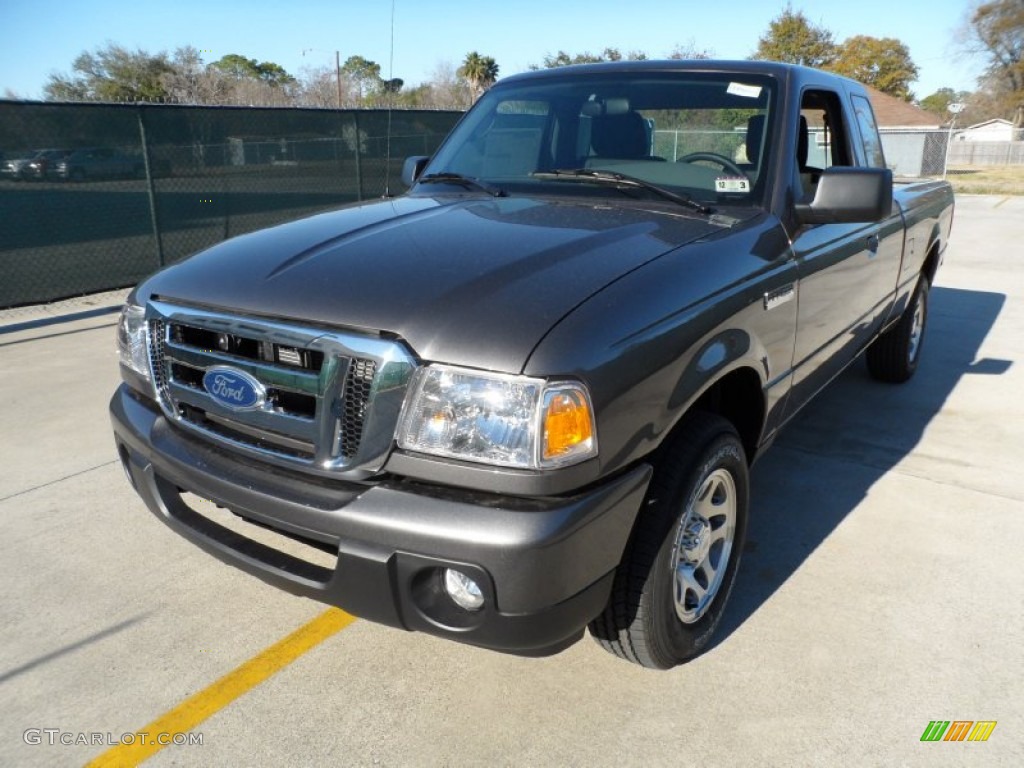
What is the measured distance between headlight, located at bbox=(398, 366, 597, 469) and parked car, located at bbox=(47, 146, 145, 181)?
782 cm

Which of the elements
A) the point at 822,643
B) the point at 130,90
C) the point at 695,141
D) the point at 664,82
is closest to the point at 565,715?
the point at 822,643

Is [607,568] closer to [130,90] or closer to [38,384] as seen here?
[38,384]

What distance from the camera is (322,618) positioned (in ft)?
9.31

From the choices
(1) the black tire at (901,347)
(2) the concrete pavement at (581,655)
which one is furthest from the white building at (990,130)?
(2) the concrete pavement at (581,655)

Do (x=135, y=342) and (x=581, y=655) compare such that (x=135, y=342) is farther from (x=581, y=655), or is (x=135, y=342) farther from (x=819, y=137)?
(x=819, y=137)

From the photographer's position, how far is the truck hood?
1952 millimetres

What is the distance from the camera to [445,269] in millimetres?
2213

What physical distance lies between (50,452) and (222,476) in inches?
103

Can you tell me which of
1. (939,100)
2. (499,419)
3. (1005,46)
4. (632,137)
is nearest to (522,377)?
(499,419)

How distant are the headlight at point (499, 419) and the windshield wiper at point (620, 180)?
4.19 feet

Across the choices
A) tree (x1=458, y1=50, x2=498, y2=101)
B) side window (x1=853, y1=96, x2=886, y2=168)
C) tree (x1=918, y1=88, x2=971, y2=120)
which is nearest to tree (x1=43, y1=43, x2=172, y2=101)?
tree (x1=458, y1=50, x2=498, y2=101)

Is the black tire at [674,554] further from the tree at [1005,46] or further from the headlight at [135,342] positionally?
the tree at [1005,46]

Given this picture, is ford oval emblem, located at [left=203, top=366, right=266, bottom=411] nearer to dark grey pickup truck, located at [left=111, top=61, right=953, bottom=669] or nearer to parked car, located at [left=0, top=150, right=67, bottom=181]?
dark grey pickup truck, located at [left=111, top=61, right=953, bottom=669]

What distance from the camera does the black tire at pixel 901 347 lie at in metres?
5.29
